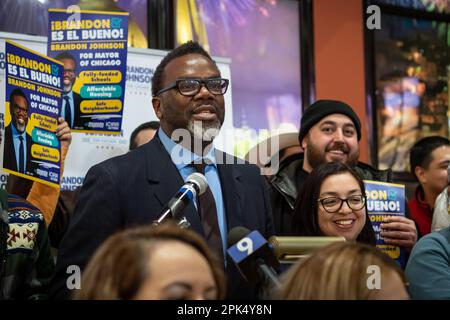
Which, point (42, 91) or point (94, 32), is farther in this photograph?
point (94, 32)

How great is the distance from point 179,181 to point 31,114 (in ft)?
3.87

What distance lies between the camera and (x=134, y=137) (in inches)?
165

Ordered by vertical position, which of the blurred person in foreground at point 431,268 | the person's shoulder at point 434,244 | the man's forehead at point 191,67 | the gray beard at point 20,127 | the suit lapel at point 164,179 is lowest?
the blurred person in foreground at point 431,268

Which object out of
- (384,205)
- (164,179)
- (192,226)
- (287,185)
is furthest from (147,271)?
(287,185)

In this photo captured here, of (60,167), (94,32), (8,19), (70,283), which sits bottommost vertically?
(70,283)

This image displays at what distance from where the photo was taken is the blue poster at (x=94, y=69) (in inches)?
150

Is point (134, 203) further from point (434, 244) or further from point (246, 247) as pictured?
point (434, 244)

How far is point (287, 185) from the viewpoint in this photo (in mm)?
3732

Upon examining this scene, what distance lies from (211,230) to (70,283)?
1.63ft

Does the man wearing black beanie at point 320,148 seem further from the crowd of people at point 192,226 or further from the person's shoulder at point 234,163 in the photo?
the person's shoulder at point 234,163

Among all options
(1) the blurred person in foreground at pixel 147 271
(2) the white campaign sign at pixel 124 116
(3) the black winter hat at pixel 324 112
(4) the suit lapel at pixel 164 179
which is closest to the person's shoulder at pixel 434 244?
(4) the suit lapel at pixel 164 179

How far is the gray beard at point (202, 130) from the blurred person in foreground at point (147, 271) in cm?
99
